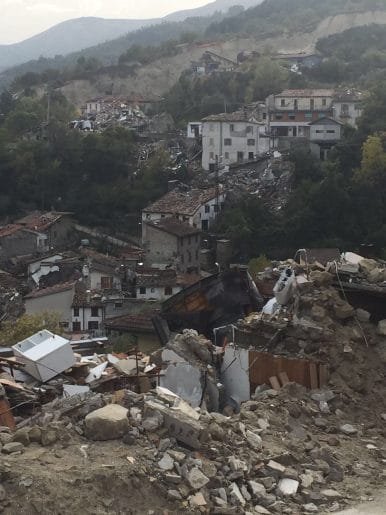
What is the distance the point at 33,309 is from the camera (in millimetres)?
22578

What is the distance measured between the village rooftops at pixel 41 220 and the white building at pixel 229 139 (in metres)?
7.40

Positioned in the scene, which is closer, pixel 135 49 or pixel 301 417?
pixel 301 417

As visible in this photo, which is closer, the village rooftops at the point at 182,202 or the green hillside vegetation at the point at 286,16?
the village rooftops at the point at 182,202

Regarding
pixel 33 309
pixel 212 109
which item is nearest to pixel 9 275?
pixel 33 309

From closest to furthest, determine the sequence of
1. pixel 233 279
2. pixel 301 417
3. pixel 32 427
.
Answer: pixel 32 427 < pixel 301 417 < pixel 233 279

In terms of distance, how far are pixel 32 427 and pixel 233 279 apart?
15.5 feet

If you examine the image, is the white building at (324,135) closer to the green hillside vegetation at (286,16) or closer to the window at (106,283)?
the window at (106,283)

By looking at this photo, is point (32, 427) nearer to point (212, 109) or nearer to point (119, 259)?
point (119, 259)

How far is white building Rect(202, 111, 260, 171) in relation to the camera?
122 ft

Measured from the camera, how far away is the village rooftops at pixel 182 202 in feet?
105

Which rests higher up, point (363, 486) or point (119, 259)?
point (363, 486)

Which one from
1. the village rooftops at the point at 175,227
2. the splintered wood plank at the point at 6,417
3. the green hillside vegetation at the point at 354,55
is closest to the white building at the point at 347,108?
the green hillside vegetation at the point at 354,55

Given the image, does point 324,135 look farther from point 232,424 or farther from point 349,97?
point 232,424

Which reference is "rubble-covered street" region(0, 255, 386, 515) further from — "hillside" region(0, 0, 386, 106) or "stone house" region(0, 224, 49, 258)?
"hillside" region(0, 0, 386, 106)
